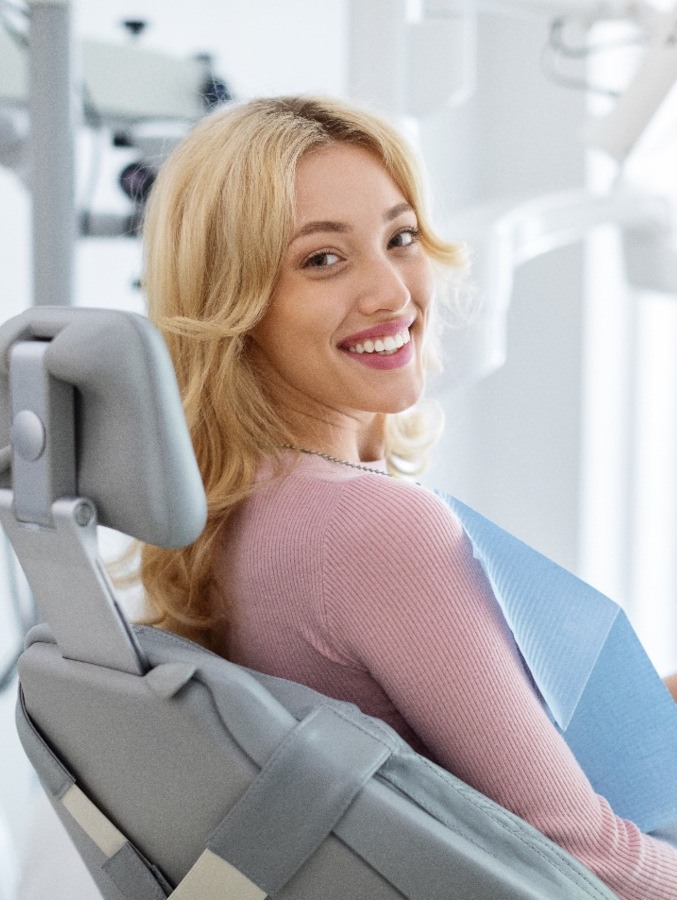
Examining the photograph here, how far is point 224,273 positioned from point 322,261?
0.08 m

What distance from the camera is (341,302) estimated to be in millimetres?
980

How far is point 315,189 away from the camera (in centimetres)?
97

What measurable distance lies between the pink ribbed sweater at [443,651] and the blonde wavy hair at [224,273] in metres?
0.12

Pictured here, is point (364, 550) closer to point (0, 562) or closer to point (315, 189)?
point (315, 189)

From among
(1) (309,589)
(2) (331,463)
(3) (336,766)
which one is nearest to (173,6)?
(2) (331,463)

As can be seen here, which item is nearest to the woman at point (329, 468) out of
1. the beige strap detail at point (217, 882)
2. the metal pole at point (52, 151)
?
the beige strap detail at point (217, 882)

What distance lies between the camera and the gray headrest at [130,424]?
641 millimetres

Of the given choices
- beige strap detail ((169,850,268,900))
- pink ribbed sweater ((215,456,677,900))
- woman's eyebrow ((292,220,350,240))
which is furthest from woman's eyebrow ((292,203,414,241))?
beige strap detail ((169,850,268,900))

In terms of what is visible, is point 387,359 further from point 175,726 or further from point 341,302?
point 175,726

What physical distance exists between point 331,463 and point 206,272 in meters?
0.19

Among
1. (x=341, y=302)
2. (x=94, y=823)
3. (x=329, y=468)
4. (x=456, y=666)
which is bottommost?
(x=94, y=823)

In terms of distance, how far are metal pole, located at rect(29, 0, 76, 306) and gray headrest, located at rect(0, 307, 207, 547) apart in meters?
0.68

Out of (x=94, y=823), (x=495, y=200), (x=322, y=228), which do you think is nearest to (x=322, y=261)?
(x=322, y=228)

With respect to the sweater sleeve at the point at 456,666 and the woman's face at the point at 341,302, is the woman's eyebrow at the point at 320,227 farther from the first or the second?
the sweater sleeve at the point at 456,666
